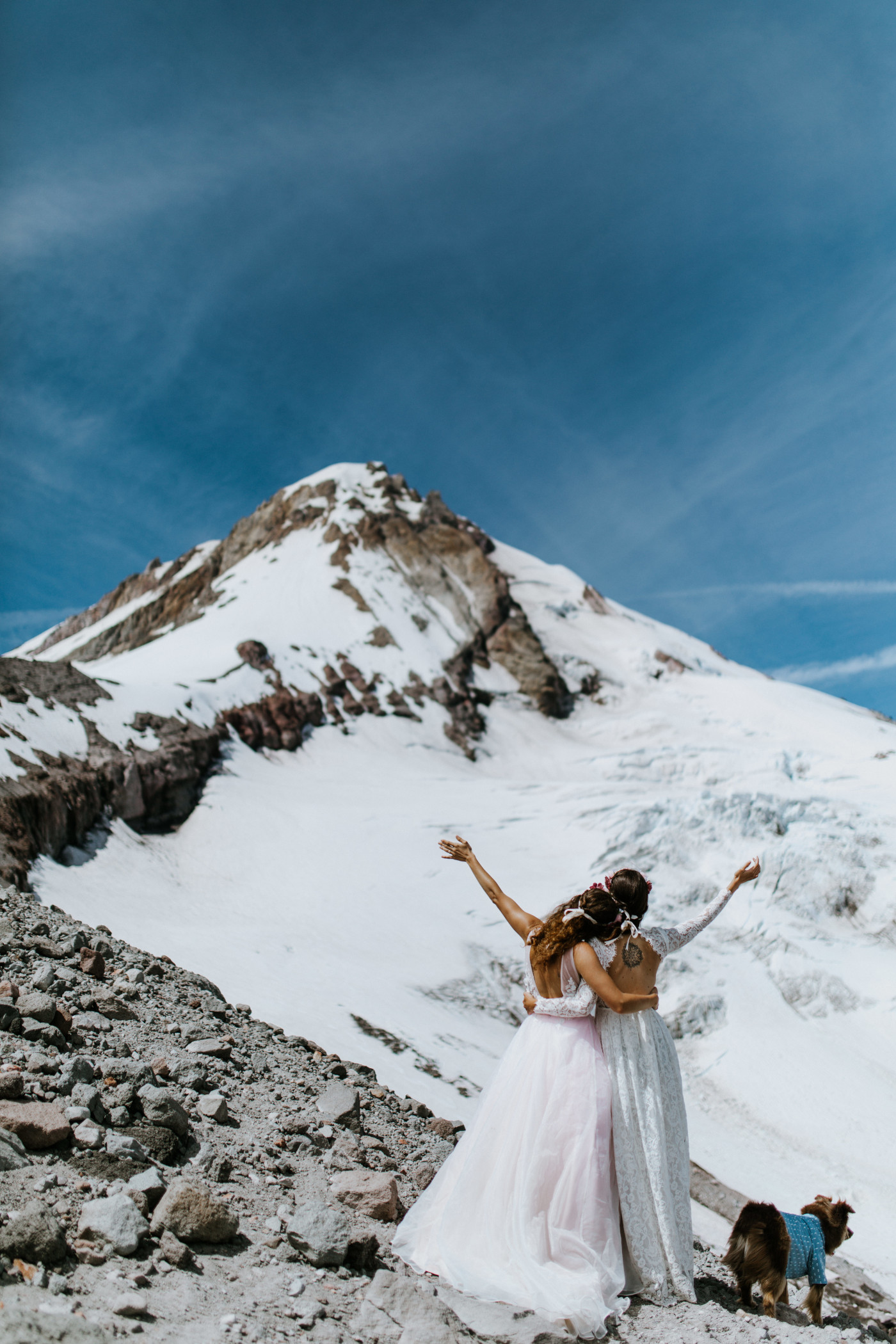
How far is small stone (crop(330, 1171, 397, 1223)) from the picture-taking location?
4121 millimetres

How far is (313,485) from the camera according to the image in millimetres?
52000

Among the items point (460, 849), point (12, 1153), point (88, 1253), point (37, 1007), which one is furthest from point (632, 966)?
point (37, 1007)

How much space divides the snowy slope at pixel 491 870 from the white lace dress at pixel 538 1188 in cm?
427

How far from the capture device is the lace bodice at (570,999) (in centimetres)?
401

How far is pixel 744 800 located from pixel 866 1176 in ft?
33.0

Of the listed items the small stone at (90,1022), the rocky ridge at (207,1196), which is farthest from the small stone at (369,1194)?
the small stone at (90,1022)

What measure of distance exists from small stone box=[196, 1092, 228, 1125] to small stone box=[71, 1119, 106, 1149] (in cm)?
96

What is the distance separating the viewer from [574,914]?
13.8ft

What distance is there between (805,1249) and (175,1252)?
135 inches

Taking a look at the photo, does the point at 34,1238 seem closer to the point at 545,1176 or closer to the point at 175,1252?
the point at 175,1252

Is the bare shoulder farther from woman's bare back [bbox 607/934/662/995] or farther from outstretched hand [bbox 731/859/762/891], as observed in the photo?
outstretched hand [bbox 731/859/762/891]

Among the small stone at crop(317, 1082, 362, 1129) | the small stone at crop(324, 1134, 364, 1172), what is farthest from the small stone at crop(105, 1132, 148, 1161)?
the small stone at crop(317, 1082, 362, 1129)

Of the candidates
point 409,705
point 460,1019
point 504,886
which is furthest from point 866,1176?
point 409,705

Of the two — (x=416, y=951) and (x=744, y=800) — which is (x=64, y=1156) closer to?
(x=416, y=951)
